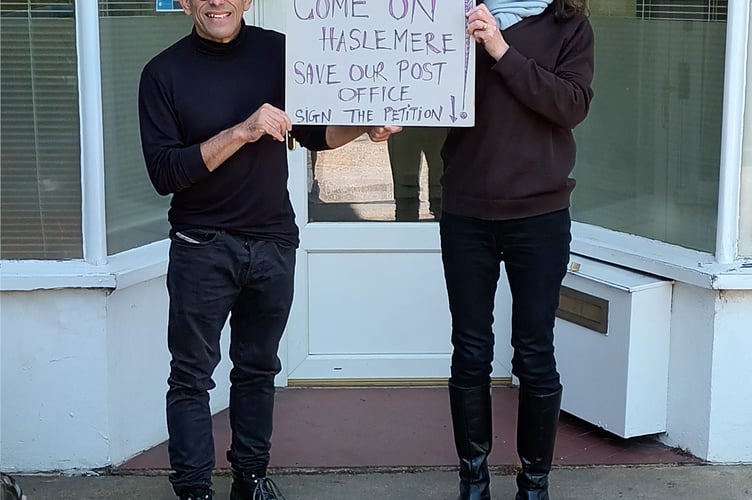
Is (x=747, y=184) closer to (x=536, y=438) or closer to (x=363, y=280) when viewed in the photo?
(x=536, y=438)

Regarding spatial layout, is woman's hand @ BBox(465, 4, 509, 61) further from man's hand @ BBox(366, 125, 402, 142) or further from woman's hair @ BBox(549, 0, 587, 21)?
man's hand @ BBox(366, 125, 402, 142)

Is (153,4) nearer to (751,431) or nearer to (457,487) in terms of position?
(457,487)

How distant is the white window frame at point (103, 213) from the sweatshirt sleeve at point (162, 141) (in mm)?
657

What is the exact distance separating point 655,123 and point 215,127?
179 centimetres

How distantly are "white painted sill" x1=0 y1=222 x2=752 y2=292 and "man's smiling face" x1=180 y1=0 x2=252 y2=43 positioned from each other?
1.01 meters

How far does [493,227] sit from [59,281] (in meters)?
1.46

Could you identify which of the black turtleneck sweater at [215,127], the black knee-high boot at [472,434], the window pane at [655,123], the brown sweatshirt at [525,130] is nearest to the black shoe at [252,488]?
the black knee-high boot at [472,434]

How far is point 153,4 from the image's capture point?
380 cm

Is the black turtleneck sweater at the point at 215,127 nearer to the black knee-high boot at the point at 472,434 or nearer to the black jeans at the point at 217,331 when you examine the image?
the black jeans at the point at 217,331

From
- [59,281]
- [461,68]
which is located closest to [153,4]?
[59,281]

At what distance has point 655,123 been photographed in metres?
3.91

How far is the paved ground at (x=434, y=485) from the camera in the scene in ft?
11.4

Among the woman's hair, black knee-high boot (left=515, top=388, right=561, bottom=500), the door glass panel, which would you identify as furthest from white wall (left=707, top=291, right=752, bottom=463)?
the door glass panel

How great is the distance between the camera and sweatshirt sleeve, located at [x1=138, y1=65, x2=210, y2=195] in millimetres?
2830
